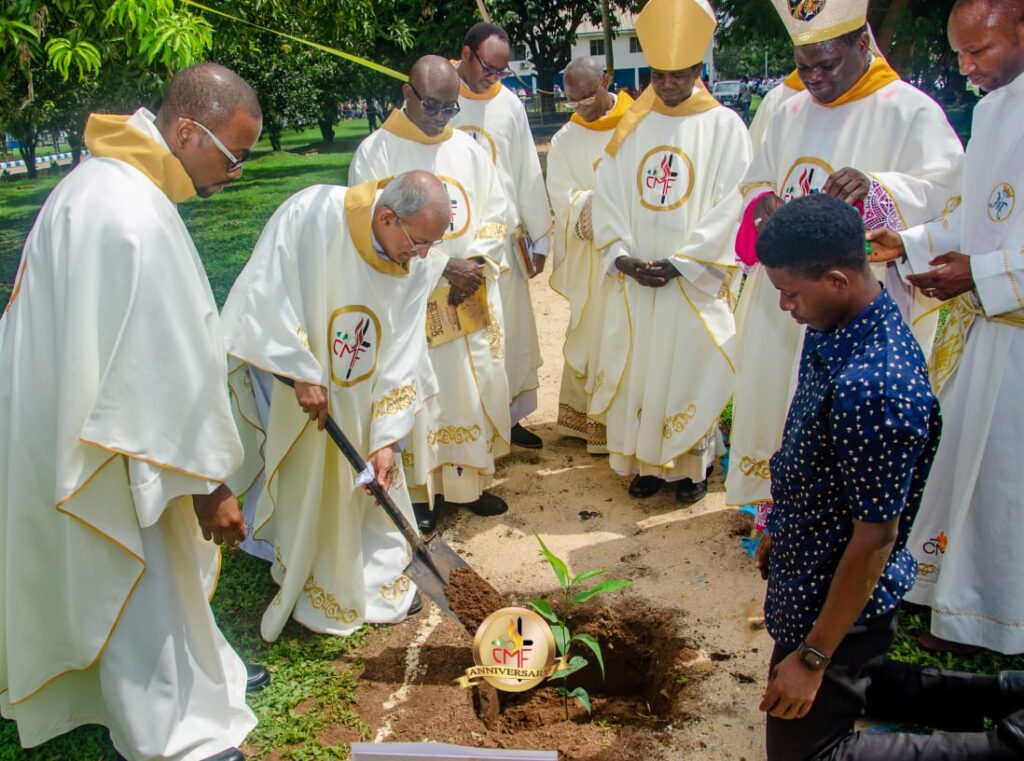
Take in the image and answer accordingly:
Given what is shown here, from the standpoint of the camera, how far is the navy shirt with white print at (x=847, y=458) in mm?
2291

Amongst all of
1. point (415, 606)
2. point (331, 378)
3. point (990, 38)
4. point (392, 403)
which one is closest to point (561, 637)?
point (415, 606)

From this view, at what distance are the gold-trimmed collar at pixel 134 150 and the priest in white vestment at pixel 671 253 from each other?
280 centimetres

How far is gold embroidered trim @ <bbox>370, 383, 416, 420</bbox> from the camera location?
13.1ft

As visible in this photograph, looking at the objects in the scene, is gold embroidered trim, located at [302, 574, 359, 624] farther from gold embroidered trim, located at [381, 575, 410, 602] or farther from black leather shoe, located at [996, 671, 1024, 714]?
black leather shoe, located at [996, 671, 1024, 714]

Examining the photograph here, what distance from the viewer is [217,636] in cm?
342

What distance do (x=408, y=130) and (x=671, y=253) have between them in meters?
1.64

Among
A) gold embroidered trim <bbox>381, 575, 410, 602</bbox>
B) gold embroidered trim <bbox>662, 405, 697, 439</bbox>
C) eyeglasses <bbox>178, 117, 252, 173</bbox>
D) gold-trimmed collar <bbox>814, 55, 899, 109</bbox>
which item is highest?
gold-trimmed collar <bbox>814, 55, 899, 109</bbox>

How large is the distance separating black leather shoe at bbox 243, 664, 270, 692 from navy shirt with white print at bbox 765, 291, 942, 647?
2.12 metres

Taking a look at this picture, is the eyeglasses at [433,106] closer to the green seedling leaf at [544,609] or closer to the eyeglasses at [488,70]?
the eyeglasses at [488,70]

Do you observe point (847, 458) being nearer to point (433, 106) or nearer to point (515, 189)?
point (433, 106)

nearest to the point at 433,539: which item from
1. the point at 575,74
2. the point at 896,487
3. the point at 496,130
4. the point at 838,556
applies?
the point at 838,556

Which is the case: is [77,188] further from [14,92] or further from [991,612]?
[14,92]

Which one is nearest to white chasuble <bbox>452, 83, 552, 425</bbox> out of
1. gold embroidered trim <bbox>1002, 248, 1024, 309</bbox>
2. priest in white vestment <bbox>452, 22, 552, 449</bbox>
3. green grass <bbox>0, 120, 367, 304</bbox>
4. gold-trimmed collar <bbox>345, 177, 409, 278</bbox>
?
priest in white vestment <bbox>452, 22, 552, 449</bbox>

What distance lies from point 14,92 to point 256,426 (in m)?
7.84
